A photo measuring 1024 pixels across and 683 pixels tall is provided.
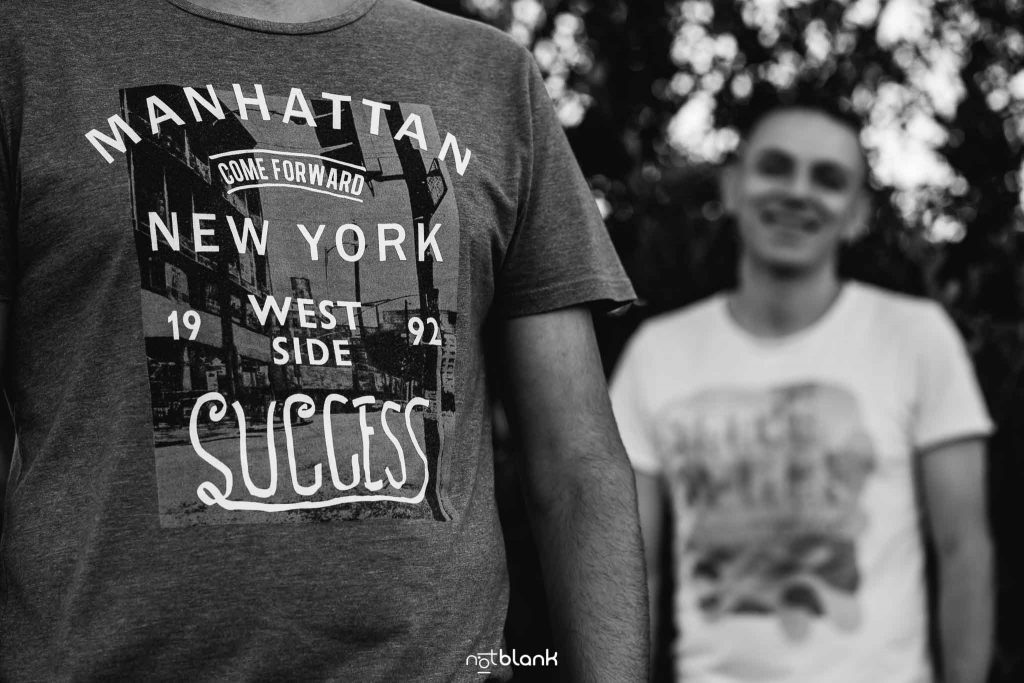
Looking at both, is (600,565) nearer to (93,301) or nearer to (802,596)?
(93,301)

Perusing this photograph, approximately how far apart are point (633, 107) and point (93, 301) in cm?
257

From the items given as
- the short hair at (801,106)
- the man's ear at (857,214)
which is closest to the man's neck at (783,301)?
the man's ear at (857,214)

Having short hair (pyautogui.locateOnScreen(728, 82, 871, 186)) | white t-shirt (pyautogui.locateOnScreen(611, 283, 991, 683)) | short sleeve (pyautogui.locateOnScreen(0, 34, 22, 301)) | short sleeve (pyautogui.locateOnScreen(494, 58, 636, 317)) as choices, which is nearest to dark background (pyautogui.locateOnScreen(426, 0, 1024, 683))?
short hair (pyautogui.locateOnScreen(728, 82, 871, 186))

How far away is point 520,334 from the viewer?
5.79ft

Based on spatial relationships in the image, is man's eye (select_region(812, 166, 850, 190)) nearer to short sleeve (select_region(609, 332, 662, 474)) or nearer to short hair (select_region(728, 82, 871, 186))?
short hair (select_region(728, 82, 871, 186))

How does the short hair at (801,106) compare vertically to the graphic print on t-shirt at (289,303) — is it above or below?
above

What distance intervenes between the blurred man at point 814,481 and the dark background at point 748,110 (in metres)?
0.46

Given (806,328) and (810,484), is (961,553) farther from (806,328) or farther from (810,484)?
(806,328)

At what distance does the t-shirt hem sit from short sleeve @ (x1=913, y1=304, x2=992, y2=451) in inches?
60.5

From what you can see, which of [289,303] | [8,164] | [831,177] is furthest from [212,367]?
[831,177]

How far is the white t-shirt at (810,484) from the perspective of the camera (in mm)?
2908

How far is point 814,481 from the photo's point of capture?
2.99 m

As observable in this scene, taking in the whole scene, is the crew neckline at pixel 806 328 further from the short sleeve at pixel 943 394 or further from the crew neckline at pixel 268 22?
the crew neckline at pixel 268 22

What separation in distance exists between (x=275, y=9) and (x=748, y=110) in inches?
94.2
